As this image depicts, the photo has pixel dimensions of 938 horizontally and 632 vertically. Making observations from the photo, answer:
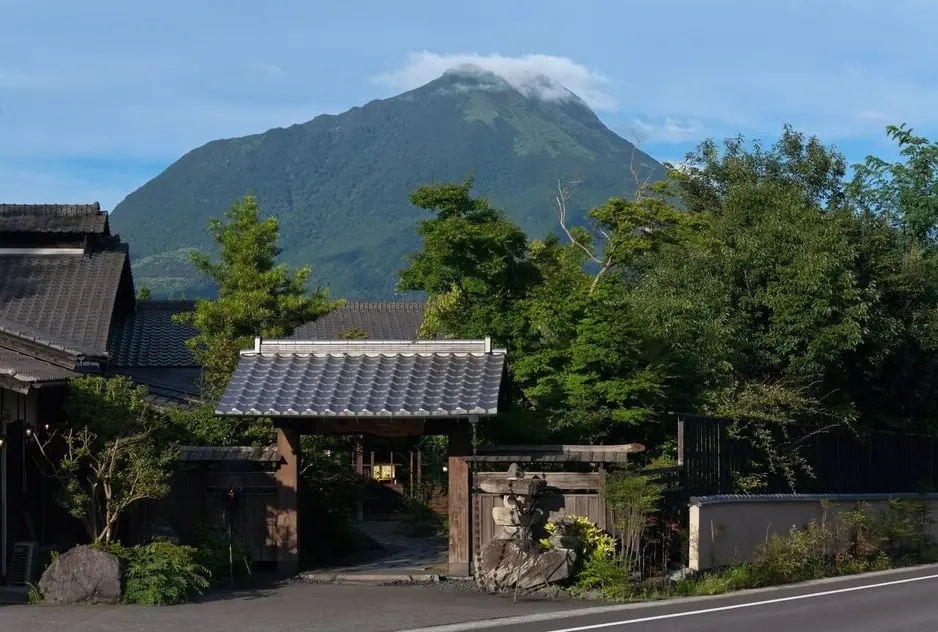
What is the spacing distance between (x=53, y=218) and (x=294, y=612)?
A: 14.9 meters

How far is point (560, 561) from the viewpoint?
15898 mm

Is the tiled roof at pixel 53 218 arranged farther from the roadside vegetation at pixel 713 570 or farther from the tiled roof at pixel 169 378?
the roadside vegetation at pixel 713 570

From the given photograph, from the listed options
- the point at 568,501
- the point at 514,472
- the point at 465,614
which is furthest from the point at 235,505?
the point at 568,501

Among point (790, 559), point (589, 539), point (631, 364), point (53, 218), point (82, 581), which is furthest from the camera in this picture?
point (53, 218)

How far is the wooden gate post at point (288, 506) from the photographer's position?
57.6 feet

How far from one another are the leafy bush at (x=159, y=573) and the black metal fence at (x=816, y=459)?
7.20 m

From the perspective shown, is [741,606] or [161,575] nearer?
[161,575]

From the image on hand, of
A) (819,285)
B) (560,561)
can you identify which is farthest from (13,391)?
(819,285)

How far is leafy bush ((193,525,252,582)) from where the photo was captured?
16609 millimetres

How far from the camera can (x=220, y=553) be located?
16891mm

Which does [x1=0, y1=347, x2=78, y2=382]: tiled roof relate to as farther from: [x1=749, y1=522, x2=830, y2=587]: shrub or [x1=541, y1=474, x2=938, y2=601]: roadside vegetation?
[x1=749, y1=522, x2=830, y2=587]: shrub

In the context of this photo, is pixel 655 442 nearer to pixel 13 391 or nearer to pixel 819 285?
pixel 819 285

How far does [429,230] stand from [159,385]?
7.94 meters

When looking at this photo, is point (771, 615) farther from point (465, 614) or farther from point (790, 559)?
point (790, 559)
